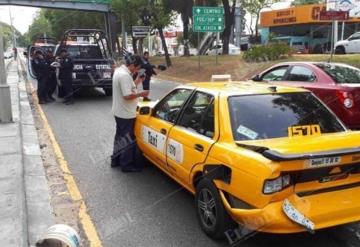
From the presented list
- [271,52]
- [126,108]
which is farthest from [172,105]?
[271,52]

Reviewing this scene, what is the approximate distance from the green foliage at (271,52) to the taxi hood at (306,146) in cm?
1993

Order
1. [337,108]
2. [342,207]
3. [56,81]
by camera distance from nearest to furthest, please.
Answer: [342,207]
[337,108]
[56,81]

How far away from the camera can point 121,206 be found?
5848mm

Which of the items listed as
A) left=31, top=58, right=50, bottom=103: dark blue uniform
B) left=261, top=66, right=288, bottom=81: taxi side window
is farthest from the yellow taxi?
left=31, top=58, right=50, bottom=103: dark blue uniform

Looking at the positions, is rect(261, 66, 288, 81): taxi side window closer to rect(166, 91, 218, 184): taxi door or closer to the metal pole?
rect(166, 91, 218, 184): taxi door

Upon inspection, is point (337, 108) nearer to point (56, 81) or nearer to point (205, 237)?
point (205, 237)

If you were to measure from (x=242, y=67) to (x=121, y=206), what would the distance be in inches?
758

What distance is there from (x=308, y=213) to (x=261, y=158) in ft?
1.91

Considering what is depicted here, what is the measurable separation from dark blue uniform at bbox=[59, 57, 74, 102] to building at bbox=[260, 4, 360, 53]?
111 ft

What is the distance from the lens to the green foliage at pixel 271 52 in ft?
80.0

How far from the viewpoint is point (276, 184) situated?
13.6 feet

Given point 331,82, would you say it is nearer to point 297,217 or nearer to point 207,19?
point 297,217

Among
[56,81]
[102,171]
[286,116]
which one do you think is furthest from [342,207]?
[56,81]

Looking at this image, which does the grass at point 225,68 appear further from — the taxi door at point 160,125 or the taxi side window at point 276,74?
the taxi door at point 160,125
